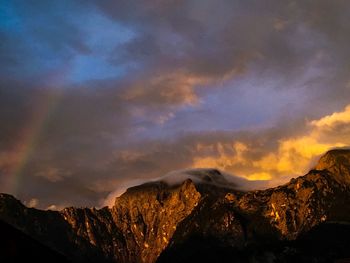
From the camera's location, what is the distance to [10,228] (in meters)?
45.7

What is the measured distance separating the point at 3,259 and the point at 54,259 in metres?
7.64

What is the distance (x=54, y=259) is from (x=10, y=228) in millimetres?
5199

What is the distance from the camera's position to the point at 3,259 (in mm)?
41594

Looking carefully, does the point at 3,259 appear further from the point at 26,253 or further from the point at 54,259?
the point at 54,259

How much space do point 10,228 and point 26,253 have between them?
2.66 meters

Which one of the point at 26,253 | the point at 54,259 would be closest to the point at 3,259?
the point at 26,253

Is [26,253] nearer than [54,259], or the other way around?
[26,253]

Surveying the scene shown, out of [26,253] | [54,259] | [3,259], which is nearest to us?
[3,259]

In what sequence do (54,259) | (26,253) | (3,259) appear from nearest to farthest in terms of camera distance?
(3,259), (26,253), (54,259)

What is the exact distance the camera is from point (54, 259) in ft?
160

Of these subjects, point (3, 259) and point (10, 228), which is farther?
point (10, 228)

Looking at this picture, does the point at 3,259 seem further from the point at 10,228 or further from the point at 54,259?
the point at 54,259

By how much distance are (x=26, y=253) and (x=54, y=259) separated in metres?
4.79

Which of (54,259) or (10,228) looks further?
(54,259)
